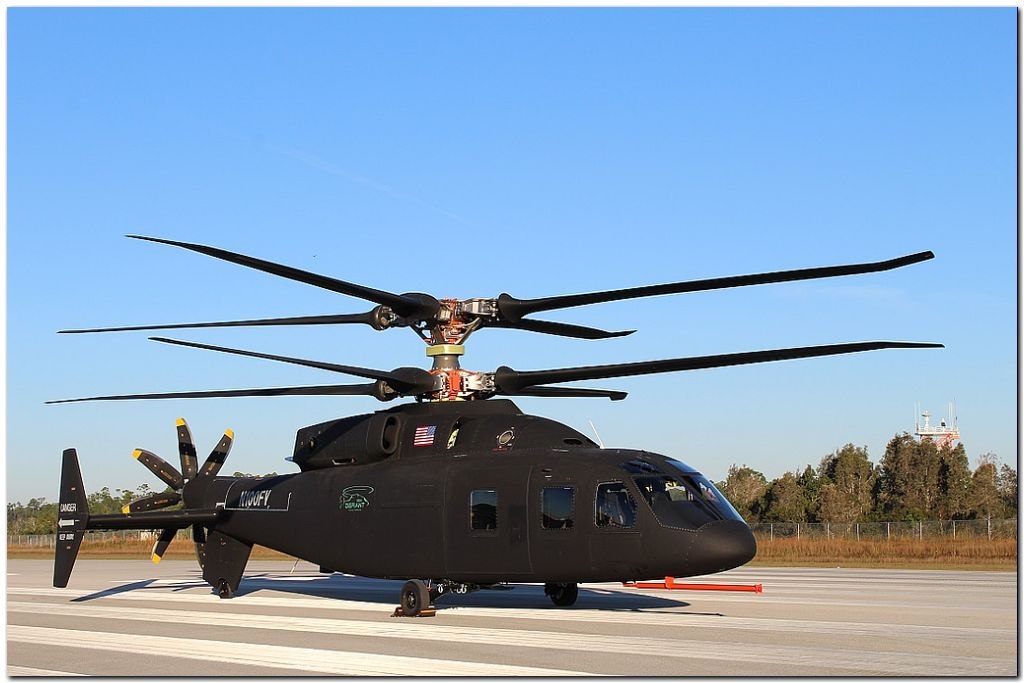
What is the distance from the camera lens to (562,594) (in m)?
21.8

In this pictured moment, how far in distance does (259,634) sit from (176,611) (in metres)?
5.63

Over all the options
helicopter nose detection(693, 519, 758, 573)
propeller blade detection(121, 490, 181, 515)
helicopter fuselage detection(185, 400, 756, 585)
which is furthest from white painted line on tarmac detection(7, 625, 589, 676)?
propeller blade detection(121, 490, 181, 515)

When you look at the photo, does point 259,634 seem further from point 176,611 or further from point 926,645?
point 926,645

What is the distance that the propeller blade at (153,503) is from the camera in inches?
997

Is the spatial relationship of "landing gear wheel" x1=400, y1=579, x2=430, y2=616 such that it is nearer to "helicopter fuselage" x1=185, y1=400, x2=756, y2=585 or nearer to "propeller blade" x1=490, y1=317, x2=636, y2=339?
"helicopter fuselage" x1=185, y1=400, x2=756, y2=585

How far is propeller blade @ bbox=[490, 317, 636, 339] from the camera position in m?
21.8

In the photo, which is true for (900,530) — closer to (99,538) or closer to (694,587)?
(694,587)

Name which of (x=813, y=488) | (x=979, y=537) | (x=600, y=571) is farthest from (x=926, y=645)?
(x=813, y=488)

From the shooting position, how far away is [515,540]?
19.1 meters

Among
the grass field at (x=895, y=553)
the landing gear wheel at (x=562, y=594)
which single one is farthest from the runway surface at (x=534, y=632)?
the grass field at (x=895, y=553)

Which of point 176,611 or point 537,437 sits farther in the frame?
point 176,611

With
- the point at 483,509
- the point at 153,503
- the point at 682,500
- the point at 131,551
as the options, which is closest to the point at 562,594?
the point at 483,509

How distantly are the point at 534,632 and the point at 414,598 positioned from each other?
3409mm

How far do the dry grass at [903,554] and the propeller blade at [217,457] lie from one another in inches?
768
